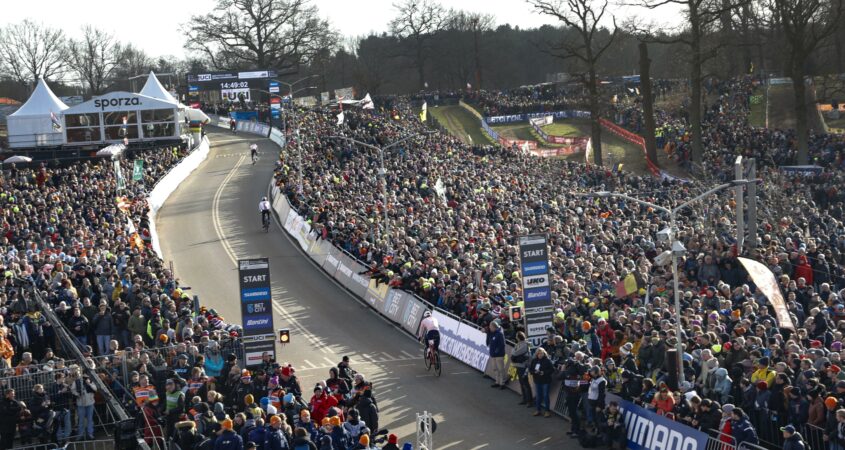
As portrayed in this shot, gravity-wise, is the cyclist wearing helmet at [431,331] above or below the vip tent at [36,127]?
below

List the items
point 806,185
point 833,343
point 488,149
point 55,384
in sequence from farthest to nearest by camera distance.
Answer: point 488,149 < point 806,185 < point 55,384 < point 833,343

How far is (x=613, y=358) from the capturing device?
22.0 metres

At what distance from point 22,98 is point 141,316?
4045 inches

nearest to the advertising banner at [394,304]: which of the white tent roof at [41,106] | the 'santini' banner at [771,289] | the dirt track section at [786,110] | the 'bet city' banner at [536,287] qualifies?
the 'bet city' banner at [536,287]

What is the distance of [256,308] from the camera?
24.2 metres

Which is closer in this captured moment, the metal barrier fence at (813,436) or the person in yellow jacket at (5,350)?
the metal barrier fence at (813,436)

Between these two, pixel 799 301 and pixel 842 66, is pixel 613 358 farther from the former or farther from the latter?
pixel 842 66

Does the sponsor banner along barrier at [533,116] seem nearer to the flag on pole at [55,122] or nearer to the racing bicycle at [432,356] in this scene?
the flag on pole at [55,122]

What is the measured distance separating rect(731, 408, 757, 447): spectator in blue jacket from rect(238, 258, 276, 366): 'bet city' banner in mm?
11020

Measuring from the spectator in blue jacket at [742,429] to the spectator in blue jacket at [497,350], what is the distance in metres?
→ 8.38

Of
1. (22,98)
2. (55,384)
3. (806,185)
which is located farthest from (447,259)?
(22,98)

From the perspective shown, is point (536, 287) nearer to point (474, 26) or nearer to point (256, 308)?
point (256, 308)

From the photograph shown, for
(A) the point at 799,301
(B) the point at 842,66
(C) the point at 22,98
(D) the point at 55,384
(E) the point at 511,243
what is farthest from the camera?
(C) the point at 22,98

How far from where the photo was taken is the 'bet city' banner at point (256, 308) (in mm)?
23906
